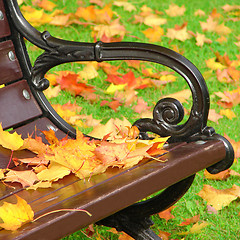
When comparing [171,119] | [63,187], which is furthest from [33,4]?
[63,187]

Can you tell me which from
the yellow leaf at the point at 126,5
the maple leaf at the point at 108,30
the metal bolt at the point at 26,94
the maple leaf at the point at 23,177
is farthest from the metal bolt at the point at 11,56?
the yellow leaf at the point at 126,5

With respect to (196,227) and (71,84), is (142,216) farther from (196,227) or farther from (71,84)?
(71,84)

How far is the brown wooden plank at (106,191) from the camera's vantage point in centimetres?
125

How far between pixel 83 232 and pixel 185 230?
0.42 meters

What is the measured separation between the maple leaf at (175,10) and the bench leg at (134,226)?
272cm

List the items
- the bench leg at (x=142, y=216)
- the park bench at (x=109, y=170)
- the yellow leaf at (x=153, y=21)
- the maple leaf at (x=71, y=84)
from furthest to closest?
the yellow leaf at (x=153, y=21)
the maple leaf at (x=71, y=84)
the bench leg at (x=142, y=216)
the park bench at (x=109, y=170)

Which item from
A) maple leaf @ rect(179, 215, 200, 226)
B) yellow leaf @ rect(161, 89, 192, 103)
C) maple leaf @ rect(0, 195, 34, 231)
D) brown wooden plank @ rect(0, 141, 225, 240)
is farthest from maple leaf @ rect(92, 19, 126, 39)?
maple leaf @ rect(0, 195, 34, 231)

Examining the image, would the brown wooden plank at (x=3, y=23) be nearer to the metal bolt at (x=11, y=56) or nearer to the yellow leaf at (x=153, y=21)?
the metal bolt at (x=11, y=56)

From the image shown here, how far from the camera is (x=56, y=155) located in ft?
5.13

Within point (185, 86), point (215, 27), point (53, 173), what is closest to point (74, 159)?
point (53, 173)

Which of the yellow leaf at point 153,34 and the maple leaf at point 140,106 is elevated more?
the yellow leaf at point 153,34

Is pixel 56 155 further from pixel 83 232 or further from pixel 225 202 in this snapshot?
pixel 225 202

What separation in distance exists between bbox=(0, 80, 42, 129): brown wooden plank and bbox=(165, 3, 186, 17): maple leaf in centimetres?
257

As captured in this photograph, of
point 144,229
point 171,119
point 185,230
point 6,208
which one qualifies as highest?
point 6,208
